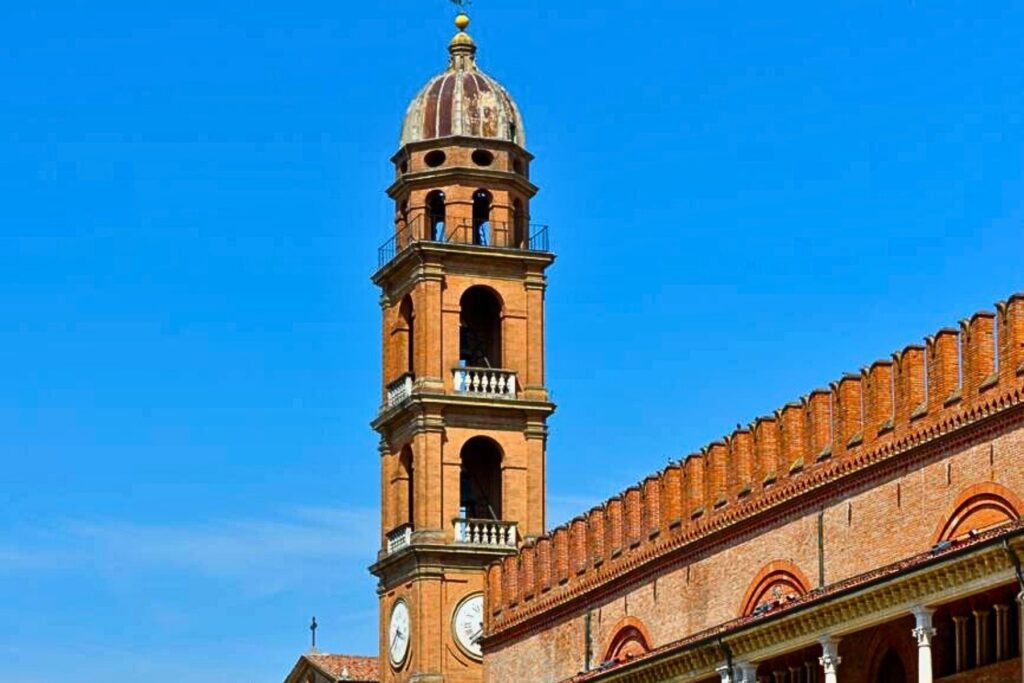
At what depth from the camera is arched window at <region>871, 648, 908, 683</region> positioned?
37.0 m

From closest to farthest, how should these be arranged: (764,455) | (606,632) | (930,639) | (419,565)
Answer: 1. (930,639)
2. (764,455)
3. (606,632)
4. (419,565)

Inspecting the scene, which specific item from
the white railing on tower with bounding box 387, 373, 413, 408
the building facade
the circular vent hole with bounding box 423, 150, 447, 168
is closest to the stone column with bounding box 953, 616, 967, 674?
the building facade

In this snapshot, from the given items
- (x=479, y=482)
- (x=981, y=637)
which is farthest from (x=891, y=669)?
(x=479, y=482)

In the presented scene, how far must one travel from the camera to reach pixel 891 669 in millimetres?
37250

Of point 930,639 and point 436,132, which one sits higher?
point 436,132

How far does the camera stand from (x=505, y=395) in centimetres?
5725

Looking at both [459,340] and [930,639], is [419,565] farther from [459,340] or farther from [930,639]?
[930,639]

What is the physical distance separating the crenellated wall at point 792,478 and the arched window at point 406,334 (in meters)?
7.42

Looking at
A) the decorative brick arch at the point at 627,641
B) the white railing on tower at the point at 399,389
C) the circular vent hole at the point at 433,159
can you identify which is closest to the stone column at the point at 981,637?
the decorative brick arch at the point at 627,641

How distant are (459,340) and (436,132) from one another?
182 inches

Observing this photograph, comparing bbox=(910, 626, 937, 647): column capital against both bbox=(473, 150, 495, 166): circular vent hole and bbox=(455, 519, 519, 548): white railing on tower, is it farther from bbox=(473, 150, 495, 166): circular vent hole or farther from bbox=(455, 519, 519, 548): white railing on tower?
bbox=(473, 150, 495, 166): circular vent hole

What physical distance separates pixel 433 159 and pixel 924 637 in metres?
26.7

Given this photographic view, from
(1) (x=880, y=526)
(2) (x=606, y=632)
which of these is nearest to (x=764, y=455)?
(1) (x=880, y=526)

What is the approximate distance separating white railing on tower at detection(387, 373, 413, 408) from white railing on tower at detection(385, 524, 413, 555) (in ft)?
8.93
